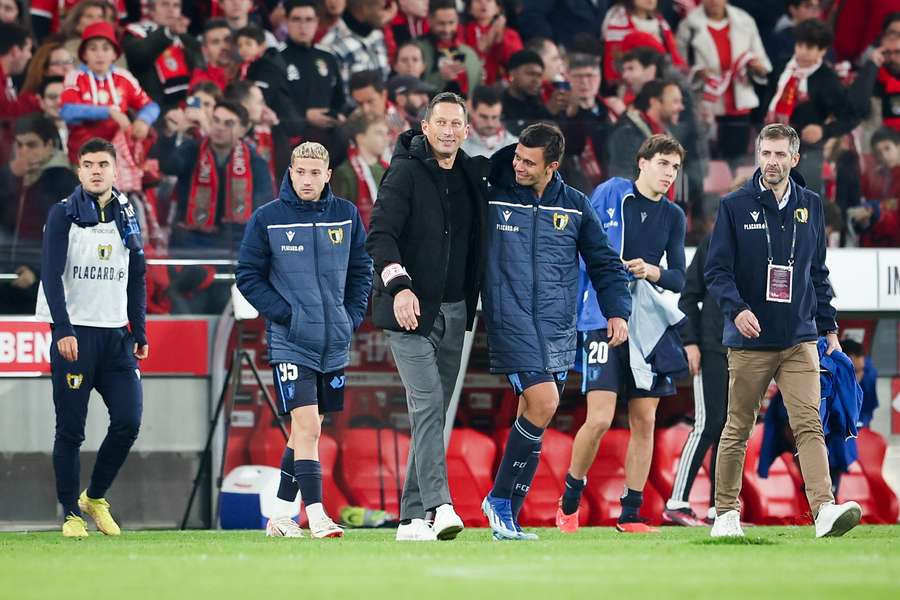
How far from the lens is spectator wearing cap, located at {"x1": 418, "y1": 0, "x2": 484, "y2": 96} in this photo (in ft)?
43.1

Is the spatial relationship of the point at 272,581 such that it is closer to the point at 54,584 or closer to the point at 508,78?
the point at 54,584

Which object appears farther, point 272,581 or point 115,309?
point 115,309

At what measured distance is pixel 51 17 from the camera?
523 inches

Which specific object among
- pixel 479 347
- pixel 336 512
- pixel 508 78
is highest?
pixel 508 78

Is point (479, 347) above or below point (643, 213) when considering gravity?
below

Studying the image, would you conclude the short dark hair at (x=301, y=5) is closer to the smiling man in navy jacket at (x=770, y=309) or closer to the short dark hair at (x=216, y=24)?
the short dark hair at (x=216, y=24)

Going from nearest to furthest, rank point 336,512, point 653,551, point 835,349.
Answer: point 653,551, point 835,349, point 336,512

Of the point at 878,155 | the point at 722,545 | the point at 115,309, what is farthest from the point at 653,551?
the point at 878,155

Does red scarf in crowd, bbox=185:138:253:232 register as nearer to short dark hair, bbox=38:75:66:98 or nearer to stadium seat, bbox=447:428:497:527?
short dark hair, bbox=38:75:66:98

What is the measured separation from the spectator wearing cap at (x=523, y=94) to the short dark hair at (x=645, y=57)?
2.32 feet

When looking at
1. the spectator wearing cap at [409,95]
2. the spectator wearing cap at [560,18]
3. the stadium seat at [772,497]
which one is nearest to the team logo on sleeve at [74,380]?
the spectator wearing cap at [409,95]

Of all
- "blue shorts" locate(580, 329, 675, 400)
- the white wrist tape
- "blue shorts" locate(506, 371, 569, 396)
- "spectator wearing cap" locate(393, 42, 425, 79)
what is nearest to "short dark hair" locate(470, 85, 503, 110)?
"spectator wearing cap" locate(393, 42, 425, 79)

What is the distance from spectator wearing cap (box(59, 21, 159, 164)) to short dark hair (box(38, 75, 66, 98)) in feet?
0.26

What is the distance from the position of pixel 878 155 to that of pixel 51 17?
664 cm
